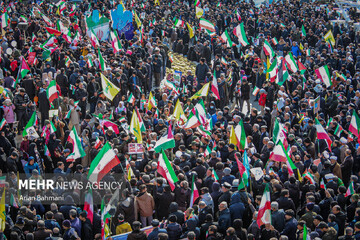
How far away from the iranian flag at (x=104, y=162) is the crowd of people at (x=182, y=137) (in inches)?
11.0

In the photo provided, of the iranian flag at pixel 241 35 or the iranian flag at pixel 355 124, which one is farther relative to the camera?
the iranian flag at pixel 241 35

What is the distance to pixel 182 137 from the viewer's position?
1408 cm

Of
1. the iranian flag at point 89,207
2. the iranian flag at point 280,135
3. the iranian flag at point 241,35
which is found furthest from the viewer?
the iranian flag at point 241,35

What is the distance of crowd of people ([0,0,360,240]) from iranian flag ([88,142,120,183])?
0.28m

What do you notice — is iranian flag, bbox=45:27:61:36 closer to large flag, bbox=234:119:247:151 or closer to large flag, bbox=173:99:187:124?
large flag, bbox=173:99:187:124

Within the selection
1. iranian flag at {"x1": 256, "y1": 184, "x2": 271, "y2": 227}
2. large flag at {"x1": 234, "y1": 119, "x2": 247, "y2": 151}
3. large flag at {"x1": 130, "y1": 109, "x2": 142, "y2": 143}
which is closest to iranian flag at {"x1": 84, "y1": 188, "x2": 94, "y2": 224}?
iranian flag at {"x1": 256, "y1": 184, "x2": 271, "y2": 227}

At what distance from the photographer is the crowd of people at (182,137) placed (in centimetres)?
1030

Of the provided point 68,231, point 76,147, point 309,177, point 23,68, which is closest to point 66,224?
point 68,231

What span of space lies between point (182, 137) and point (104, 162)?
310 centimetres

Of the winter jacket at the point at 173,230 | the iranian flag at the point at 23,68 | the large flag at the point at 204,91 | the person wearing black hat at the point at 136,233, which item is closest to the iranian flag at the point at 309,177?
the winter jacket at the point at 173,230

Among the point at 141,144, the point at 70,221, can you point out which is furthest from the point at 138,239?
Result: the point at 141,144

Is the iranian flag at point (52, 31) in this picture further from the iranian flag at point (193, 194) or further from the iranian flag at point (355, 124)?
the iranian flag at point (193, 194)

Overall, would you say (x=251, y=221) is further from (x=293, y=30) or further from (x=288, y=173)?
(x=293, y=30)

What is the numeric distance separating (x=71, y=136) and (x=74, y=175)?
129 cm
